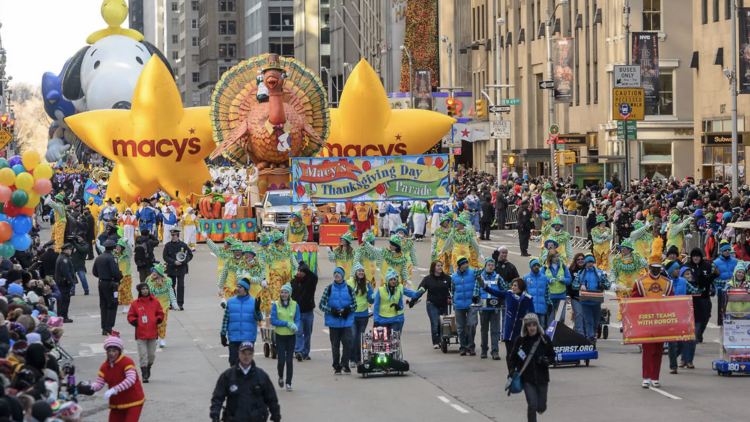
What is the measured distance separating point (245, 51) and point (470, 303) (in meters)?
150

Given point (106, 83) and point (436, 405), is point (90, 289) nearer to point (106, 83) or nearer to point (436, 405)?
point (436, 405)

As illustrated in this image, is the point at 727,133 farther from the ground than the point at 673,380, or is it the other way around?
the point at 727,133

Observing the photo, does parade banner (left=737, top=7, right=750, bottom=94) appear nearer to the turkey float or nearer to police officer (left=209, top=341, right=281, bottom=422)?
the turkey float

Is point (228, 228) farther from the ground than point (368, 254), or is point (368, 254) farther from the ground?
point (228, 228)

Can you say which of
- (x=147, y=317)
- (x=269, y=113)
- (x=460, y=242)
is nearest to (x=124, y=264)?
(x=460, y=242)

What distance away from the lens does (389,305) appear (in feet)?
55.2

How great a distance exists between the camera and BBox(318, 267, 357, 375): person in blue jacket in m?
16.3

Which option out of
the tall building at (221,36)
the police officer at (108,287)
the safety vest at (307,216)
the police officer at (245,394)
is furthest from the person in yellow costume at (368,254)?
the tall building at (221,36)

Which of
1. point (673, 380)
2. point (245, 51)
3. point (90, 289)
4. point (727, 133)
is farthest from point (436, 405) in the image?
point (245, 51)

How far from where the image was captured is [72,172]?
7369cm

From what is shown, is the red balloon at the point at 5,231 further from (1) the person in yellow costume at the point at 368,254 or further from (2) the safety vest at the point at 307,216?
(2) the safety vest at the point at 307,216

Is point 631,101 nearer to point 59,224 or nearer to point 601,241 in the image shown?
point 601,241

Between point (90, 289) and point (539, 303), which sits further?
point (90, 289)

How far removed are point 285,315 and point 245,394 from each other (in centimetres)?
472
